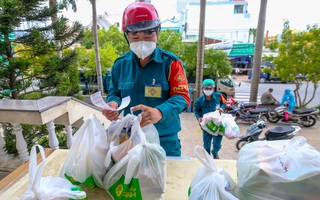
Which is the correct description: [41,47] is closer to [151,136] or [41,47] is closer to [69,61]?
[69,61]

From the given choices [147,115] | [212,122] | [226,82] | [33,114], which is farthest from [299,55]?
[33,114]

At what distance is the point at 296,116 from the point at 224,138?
2975 millimetres

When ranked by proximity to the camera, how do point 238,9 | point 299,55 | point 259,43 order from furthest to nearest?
point 238,9
point 299,55
point 259,43

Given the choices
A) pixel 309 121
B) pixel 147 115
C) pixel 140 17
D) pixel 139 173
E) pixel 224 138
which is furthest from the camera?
pixel 309 121

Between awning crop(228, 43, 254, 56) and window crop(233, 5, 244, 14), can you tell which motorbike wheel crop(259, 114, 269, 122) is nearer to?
awning crop(228, 43, 254, 56)

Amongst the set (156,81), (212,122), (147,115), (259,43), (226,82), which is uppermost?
(259,43)

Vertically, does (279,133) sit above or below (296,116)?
above

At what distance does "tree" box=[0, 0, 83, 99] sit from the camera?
2738 mm

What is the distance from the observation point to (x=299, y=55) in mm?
7418

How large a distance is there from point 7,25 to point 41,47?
1.66ft

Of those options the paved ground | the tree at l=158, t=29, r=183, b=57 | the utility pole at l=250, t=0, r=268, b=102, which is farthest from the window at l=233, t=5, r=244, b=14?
the paved ground

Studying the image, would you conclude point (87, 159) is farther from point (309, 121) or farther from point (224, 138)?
point (309, 121)

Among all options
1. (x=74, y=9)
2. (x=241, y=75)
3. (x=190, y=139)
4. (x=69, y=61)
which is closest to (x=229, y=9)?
(x=241, y=75)

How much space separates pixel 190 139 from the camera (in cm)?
570
